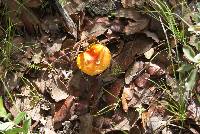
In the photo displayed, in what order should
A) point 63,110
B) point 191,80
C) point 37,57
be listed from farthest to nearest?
point 37,57
point 63,110
point 191,80

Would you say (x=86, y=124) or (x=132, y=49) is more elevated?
(x=132, y=49)

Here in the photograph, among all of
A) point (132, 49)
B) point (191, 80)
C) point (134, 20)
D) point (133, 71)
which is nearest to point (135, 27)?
point (134, 20)

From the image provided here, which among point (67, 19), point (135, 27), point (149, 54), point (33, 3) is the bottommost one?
point (149, 54)

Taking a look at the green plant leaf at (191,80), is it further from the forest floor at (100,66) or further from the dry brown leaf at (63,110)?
the dry brown leaf at (63,110)

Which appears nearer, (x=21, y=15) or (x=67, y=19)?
(x=67, y=19)

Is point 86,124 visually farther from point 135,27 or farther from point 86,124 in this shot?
point 135,27

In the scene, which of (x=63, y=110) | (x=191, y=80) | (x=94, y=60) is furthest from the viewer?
(x=63, y=110)

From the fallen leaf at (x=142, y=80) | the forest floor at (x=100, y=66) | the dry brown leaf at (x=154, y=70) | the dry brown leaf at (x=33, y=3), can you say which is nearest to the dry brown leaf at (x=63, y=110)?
the forest floor at (x=100, y=66)
